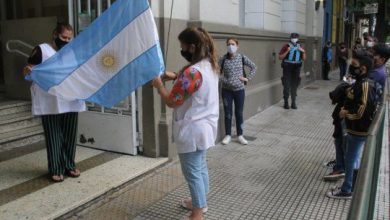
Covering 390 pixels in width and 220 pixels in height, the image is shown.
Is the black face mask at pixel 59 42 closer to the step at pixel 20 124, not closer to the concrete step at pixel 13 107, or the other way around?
the step at pixel 20 124

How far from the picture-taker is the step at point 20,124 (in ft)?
18.9

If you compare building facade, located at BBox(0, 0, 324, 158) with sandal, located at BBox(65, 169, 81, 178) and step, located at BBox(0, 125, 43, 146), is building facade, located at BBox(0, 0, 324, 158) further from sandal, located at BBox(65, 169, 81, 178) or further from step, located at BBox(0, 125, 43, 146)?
sandal, located at BBox(65, 169, 81, 178)

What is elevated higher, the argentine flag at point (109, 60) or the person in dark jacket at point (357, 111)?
the argentine flag at point (109, 60)

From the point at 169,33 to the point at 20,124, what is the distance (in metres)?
2.59

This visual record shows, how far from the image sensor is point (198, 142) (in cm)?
339

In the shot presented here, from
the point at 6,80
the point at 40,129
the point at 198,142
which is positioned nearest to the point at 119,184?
the point at 198,142

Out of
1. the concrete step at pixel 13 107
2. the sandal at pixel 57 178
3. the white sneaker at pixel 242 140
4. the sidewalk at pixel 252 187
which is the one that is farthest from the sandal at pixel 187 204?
the concrete step at pixel 13 107

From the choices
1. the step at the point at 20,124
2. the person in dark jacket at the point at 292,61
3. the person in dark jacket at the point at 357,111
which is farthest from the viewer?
the person in dark jacket at the point at 292,61

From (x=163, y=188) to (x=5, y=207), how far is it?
154 centimetres

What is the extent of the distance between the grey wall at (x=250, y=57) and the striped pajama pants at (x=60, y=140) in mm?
1066

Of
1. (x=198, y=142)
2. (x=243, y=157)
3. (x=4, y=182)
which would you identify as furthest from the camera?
(x=243, y=157)

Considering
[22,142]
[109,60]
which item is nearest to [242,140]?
[22,142]

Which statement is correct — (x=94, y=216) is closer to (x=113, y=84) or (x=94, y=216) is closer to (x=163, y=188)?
(x=163, y=188)

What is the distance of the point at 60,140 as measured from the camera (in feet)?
14.7
